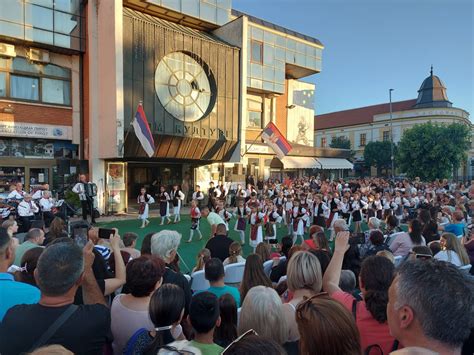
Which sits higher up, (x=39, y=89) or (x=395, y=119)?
(x=395, y=119)

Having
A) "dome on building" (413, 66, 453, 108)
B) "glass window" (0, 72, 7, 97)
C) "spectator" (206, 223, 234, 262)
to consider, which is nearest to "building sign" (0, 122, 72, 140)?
"glass window" (0, 72, 7, 97)

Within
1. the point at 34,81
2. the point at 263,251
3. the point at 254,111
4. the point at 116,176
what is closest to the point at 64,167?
the point at 116,176

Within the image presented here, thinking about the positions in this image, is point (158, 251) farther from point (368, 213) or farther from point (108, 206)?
point (108, 206)

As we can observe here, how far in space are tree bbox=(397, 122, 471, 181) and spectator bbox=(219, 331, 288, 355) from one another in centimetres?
3431

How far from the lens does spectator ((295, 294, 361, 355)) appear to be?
1.47 m

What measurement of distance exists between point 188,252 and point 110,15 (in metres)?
12.4

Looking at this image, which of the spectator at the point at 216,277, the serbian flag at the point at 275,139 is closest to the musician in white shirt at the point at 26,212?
the spectator at the point at 216,277

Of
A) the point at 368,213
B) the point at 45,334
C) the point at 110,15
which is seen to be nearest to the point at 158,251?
the point at 45,334

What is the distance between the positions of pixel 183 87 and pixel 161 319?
1690 cm

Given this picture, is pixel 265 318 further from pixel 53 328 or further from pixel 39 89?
pixel 39 89


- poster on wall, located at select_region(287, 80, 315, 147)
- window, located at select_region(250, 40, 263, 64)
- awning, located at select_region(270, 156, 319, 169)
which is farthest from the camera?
poster on wall, located at select_region(287, 80, 315, 147)

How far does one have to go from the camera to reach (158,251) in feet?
12.3

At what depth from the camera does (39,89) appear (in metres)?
15.9

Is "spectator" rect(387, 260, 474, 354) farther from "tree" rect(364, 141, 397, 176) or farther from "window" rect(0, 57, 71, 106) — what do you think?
"tree" rect(364, 141, 397, 176)
